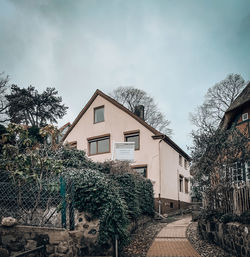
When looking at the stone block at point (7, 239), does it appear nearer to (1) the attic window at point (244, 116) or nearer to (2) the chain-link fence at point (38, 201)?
(2) the chain-link fence at point (38, 201)

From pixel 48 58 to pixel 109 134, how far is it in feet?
26.8

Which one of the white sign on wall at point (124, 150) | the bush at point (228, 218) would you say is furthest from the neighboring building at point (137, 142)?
the bush at point (228, 218)

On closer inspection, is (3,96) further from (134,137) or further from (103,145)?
(134,137)

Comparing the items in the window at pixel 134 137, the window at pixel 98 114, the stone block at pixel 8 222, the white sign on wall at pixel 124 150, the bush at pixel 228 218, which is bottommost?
the bush at pixel 228 218

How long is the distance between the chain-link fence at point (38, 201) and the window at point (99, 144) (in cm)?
1246

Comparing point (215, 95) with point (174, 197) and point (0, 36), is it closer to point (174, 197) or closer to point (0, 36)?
point (174, 197)

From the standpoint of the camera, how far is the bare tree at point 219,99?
21.4 m

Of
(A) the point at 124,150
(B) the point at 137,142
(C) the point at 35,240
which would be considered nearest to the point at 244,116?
(A) the point at 124,150

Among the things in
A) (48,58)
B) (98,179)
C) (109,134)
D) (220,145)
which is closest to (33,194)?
(98,179)

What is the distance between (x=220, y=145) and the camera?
26.4 ft

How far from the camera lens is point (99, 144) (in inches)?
755

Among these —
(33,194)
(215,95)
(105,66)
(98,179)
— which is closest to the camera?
(33,194)

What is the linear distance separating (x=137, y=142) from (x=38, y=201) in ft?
40.1

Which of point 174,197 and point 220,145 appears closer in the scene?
point 220,145
